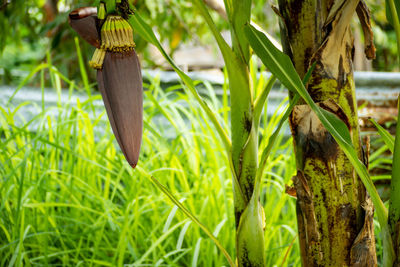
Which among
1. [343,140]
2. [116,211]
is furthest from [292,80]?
[116,211]

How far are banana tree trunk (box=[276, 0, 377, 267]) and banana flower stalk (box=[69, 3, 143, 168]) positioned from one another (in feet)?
0.65

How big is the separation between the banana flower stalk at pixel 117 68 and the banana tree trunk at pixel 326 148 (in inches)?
7.8

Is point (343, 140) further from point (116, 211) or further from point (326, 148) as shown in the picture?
point (116, 211)

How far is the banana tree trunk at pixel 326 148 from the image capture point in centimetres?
47

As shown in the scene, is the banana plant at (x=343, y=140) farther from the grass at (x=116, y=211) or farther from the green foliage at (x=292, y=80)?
the grass at (x=116, y=211)

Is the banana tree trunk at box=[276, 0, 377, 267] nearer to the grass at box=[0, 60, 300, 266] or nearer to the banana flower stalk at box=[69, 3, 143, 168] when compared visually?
the banana flower stalk at box=[69, 3, 143, 168]

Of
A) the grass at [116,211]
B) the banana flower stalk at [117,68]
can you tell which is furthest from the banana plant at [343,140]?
the grass at [116,211]

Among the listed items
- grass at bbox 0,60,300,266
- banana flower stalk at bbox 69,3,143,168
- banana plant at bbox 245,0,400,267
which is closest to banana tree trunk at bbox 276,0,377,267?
banana plant at bbox 245,0,400,267

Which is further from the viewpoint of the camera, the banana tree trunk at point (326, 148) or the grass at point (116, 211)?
the grass at point (116, 211)

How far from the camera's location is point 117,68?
37cm

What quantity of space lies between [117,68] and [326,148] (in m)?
0.25

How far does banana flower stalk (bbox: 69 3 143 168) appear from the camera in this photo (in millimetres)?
352

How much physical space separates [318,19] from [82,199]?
0.84m

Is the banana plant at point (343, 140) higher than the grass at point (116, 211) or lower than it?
higher
